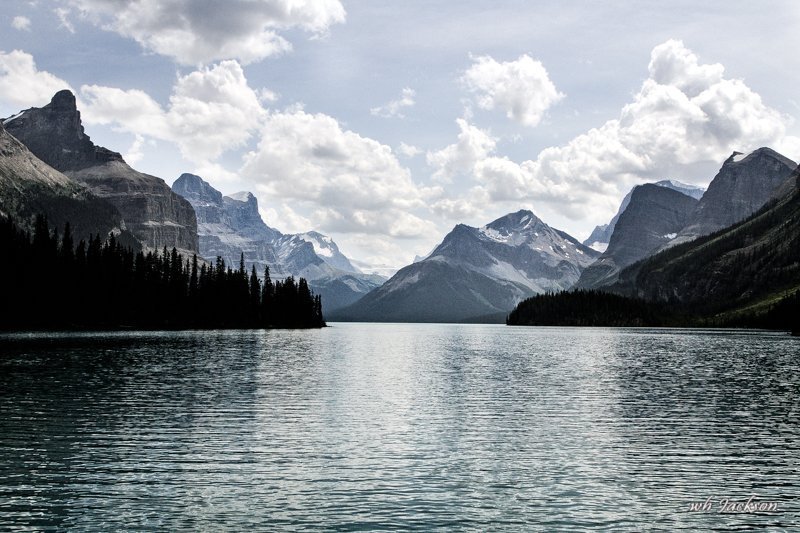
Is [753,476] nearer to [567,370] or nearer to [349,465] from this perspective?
[349,465]

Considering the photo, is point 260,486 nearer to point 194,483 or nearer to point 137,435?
point 194,483

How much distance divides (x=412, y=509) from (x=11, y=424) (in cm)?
3207

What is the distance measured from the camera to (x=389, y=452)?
3934cm

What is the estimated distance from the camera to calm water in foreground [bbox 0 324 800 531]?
89.6 ft

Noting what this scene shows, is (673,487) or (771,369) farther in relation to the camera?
(771,369)

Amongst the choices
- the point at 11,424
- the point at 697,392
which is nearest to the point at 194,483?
the point at 11,424

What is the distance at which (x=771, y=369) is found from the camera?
97438 millimetres

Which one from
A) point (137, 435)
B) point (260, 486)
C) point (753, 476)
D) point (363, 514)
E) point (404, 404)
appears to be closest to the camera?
point (363, 514)

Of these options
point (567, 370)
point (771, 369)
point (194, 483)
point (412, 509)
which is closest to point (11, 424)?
point (194, 483)

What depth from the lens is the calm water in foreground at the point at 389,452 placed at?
2731 centimetres

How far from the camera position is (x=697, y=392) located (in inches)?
2751

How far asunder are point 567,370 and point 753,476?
6200 centimetres

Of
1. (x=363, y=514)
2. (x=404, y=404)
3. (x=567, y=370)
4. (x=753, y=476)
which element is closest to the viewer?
(x=363, y=514)

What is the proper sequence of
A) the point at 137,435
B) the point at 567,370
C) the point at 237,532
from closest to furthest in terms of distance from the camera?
the point at 237,532 < the point at 137,435 < the point at 567,370
